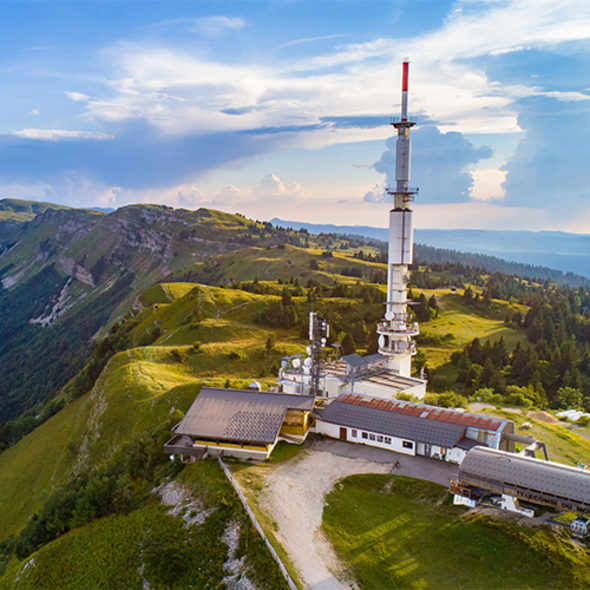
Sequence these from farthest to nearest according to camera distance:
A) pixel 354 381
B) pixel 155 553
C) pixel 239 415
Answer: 1. pixel 354 381
2. pixel 239 415
3. pixel 155 553

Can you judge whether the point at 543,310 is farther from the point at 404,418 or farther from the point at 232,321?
the point at 404,418

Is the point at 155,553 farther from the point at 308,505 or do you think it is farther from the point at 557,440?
the point at 557,440

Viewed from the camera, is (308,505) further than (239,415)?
No

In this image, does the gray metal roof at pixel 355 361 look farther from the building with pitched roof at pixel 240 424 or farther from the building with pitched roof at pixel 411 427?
the building with pitched roof at pixel 240 424

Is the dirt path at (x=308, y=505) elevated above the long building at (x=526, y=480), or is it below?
below

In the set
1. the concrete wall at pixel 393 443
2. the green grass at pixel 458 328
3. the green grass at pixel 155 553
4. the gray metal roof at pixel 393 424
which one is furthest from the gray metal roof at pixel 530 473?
the green grass at pixel 458 328

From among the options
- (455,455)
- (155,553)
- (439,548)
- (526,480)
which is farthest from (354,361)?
(155,553)
